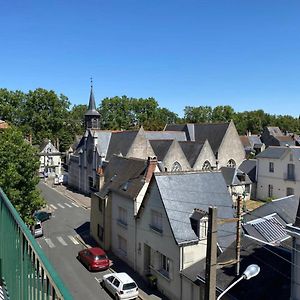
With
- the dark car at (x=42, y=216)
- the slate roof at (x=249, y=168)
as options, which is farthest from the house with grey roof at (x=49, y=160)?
the slate roof at (x=249, y=168)

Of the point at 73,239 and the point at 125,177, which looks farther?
the point at 73,239

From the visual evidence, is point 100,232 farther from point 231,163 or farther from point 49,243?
point 231,163

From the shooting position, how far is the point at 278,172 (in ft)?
126

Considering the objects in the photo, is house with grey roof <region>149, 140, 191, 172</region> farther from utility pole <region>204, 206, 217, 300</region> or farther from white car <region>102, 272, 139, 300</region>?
utility pole <region>204, 206, 217, 300</region>

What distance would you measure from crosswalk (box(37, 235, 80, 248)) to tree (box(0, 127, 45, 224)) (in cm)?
376

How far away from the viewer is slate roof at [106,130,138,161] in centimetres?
4028

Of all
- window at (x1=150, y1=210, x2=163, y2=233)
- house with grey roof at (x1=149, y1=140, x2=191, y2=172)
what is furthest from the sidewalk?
house with grey roof at (x1=149, y1=140, x2=191, y2=172)

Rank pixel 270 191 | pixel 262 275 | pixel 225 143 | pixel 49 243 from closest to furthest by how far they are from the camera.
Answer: pixel 262 275 → pixel 49 243 → pixel 270 191 → pixel 225 143

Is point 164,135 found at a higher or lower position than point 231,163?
higher

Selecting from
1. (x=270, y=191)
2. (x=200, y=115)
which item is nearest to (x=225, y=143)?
(x=270, y=191)

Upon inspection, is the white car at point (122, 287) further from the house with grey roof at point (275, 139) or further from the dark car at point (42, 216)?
the house with grey roof at point (275, 139)

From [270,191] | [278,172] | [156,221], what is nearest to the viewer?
[156,221]

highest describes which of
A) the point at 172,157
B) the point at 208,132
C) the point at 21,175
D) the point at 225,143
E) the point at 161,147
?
the point at 208,132

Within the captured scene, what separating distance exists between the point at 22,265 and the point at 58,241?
2452 cm
